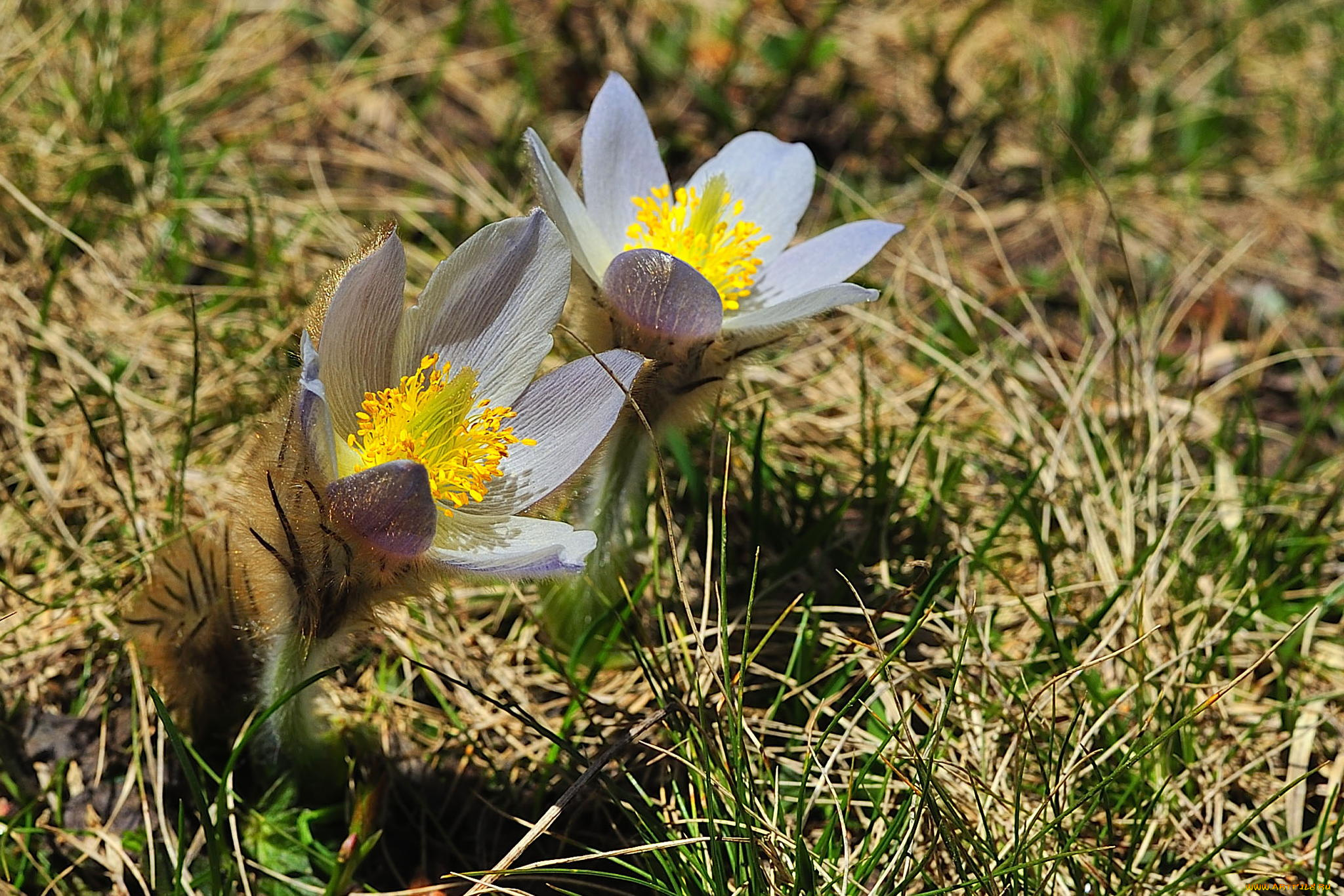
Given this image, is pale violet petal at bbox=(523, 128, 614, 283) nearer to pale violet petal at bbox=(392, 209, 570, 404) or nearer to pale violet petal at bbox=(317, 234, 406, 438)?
pale violet petal at bbox=(392, 209, 570, 404)

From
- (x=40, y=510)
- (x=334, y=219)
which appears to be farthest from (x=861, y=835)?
(x=334, y=219)

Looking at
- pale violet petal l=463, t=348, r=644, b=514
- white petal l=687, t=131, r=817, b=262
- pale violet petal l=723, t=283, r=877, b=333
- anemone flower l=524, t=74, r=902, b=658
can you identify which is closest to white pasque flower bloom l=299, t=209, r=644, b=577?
pale violet petal l=463, t=348, r=644, b=514

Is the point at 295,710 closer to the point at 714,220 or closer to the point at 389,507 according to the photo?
the point at 389,507

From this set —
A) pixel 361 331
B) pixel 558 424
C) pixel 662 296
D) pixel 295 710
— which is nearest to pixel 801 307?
pixel 662 296

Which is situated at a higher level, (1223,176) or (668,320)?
(668,320)

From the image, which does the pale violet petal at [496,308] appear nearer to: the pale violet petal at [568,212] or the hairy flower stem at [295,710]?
the pale violet petal at [568,212]

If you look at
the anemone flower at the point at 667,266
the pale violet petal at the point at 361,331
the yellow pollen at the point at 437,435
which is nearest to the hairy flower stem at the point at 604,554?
the anemone flower at the point at 667,266

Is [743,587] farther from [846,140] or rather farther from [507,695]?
[846,140]

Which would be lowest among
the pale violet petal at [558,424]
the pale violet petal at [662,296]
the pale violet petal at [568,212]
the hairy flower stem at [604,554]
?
the hairy flower stem at [604,554]

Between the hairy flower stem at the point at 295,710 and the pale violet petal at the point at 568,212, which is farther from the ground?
the pale violet petal at the point at 568,212
